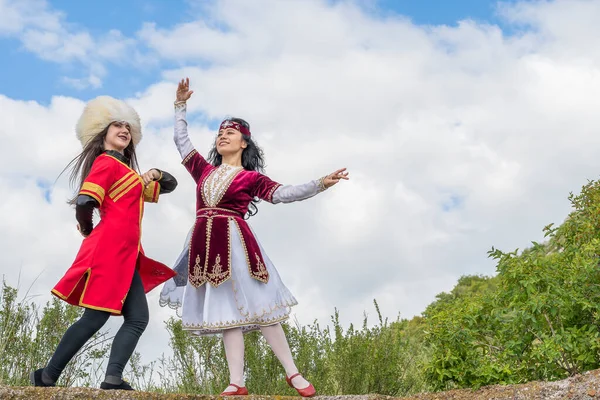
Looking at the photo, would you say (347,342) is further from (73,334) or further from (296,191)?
(73,334)

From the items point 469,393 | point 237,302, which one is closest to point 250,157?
point 237,302

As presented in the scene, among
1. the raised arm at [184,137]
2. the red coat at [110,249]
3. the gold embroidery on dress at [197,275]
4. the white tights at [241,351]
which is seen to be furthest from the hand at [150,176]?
the white tights at [241,351]

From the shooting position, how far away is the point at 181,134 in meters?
5.48

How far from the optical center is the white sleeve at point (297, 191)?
4832 millimetres

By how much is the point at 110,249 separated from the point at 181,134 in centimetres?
143

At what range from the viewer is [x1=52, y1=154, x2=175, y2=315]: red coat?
4.27 m

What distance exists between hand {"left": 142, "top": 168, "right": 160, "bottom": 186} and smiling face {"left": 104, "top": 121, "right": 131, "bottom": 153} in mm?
241

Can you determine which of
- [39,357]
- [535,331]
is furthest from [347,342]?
[39,357]

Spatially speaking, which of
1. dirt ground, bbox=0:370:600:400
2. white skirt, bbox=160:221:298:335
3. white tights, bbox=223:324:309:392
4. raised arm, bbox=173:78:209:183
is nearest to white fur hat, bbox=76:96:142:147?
raised arm, bbox=173:78:209:183

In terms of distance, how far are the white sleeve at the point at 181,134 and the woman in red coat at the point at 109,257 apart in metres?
0.69

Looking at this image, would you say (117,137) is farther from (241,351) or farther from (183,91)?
(241,351)

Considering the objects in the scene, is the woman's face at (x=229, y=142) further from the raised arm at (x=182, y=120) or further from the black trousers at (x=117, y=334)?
the black trousers at (x=117, y=334)

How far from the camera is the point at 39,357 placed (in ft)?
21.3

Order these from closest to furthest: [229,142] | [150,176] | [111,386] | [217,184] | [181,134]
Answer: [111,386], [150,176], [217,184], [229,142], [181,134]
